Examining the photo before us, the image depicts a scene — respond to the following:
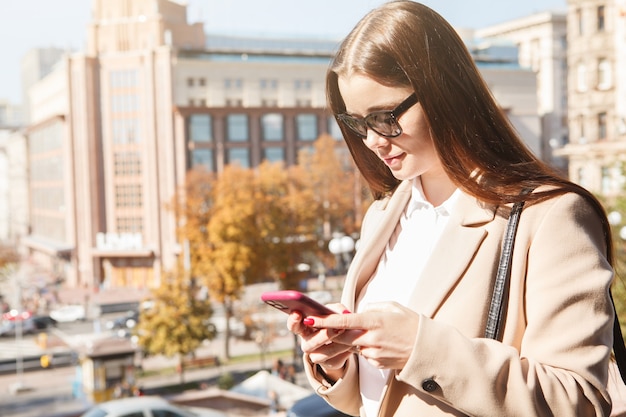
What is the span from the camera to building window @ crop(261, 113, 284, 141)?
142 feet

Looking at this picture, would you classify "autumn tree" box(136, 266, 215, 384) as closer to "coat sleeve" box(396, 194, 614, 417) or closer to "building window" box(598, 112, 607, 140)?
"building window" box(598, 112, 607, 140)

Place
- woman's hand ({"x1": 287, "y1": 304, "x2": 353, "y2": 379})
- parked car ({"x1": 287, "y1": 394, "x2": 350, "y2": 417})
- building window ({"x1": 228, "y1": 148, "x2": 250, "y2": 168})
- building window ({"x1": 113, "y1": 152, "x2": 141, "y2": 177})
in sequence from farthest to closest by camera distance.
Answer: building window ({"x1": 113, "y1": 152, "x2": 141, "y2": 177}) < building window ({"x1": 228, "y1": 148, "x2": 250, "y2": 168}) < parked car ({"x1": 287, "y1": 394, "x2": 350, "y2": 417}) < woman's hand ({"x1": 287, "y1": 304, "x2": 353, "y2": 379})

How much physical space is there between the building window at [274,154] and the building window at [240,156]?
98 centimetres

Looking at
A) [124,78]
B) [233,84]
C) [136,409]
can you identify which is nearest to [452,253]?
[136,409]

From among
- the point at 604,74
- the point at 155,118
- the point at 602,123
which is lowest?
the point at 602,123

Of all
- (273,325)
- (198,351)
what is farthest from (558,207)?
(198,351)

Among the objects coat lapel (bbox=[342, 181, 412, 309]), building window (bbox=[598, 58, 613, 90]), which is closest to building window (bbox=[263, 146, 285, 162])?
building window (bbox=[598, 58, 613, 90])

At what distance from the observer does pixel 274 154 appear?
4309 centimetres

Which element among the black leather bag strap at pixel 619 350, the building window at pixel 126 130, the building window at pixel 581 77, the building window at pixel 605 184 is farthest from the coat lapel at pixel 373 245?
the building window at pixel 126 130

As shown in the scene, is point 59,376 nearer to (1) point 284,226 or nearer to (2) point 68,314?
(1) point 284,226

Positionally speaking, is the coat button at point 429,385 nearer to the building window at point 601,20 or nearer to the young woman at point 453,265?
the young woman at point 453,265

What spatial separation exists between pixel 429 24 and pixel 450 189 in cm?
38

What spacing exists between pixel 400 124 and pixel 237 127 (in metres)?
42.1

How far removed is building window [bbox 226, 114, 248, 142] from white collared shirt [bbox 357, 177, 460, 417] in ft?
136
